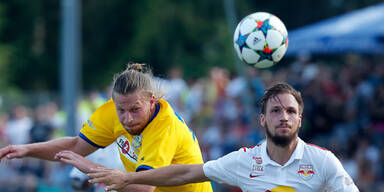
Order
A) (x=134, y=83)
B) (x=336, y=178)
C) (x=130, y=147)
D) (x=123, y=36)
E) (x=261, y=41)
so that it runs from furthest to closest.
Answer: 1. (x=123, y=36)
2. (x=261, y=41)
3. (x=130, y=147)
4. (x=134, y=83)
5. (x=336, y=178)

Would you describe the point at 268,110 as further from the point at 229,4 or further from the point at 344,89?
the point at 344,89

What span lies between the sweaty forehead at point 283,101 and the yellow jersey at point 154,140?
95 cm

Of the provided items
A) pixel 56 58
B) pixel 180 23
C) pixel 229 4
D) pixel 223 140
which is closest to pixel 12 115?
pixel 223 140

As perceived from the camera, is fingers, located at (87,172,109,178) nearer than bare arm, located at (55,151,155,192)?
Yes

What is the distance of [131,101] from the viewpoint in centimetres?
527

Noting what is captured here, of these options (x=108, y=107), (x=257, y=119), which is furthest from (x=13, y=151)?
(x=257, y=119)

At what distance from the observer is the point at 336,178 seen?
4.64 meters

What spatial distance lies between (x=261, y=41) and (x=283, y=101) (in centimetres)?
177

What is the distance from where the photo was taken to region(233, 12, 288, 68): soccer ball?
6473mm

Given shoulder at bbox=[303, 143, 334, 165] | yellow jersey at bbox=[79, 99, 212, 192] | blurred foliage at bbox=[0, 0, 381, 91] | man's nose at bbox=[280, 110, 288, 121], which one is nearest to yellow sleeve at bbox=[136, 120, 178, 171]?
yellow jersey at bbox=[79, 99, 212, 192]

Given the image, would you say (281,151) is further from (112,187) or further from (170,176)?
(112,187)

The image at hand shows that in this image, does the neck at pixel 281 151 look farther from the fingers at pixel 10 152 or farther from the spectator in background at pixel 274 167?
the fingers at pixel 10 152

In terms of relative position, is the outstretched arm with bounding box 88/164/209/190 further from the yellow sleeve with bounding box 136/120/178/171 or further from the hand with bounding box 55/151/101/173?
the hand with bounding box 55/151/101/173

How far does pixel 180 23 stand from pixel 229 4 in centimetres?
1537
